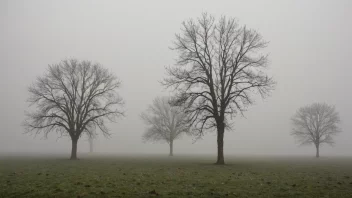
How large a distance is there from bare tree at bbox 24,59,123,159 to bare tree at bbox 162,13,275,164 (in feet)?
51.4

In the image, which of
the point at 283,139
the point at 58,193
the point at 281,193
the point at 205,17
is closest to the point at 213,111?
the point at 205,17

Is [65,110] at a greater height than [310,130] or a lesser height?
greater

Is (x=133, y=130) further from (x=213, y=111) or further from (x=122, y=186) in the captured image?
(x=122, y=186)

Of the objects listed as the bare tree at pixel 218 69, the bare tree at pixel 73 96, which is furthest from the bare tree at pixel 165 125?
the bare tree at pixel 218 69

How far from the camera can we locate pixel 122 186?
1149 cm

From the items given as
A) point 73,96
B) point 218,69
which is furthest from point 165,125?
point 218,69

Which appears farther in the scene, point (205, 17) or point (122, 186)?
point (205, 17)

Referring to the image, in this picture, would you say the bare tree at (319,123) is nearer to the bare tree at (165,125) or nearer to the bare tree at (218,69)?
the bare tree at (165,125)

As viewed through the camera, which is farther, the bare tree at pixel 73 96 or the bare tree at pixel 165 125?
the bare tree at pixel 165 125

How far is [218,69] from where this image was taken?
94.4 feet

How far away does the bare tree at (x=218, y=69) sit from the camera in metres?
27.4

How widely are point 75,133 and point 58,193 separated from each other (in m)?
29.5

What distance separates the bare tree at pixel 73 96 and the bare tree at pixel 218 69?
1568cm

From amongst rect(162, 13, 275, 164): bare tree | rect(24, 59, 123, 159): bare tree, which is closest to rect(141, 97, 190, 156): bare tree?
rect(24, 59, 123, 159): bare tree
